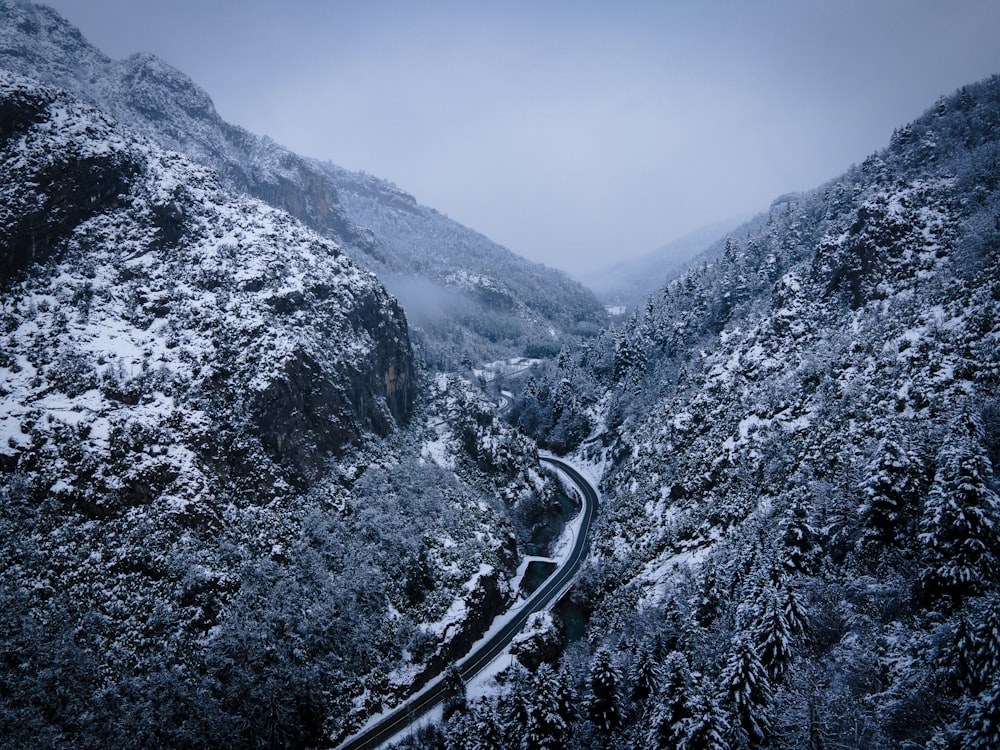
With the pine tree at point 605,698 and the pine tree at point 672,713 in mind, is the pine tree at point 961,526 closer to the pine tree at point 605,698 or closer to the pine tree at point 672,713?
the pine tree at point 672,713

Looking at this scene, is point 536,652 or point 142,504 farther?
point 536,652

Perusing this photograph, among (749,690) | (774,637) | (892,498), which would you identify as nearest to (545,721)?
(749,690)

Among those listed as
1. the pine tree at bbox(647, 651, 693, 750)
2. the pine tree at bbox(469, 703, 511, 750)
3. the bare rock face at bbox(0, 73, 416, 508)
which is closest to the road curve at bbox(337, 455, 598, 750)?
the pine tree at bbox(469, 703, 511, 750)

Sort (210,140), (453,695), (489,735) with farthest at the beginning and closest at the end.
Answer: (210,140), (453,695), (489,735)

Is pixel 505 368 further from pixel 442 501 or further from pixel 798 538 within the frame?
pixel 798 538

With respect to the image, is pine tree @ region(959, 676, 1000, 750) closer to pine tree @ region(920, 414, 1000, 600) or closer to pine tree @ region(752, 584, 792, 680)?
pine tree @ region(920, 414, 1000, 600)

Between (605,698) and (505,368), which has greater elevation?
(505,368)

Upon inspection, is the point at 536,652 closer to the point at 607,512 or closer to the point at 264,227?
the point at 607,512

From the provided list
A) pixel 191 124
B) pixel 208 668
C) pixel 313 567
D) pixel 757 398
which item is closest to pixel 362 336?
pixel 313 567
